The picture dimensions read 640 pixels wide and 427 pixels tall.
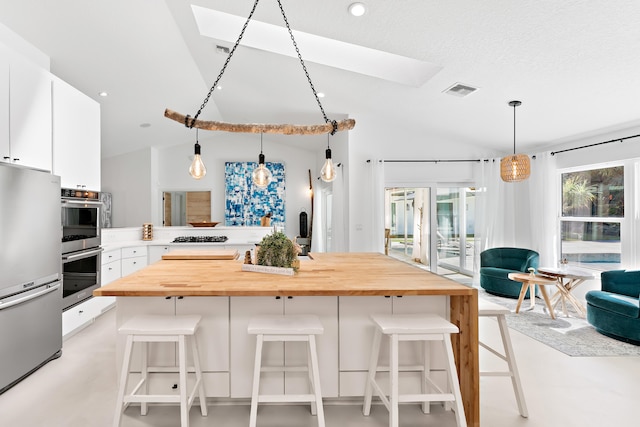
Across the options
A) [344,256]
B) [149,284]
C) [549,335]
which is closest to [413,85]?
[344,256]

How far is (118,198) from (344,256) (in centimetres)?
612

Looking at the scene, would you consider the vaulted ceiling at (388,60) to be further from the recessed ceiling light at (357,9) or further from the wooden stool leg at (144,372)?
the wooden stool leg at (144,372)

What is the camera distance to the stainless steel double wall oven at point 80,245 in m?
3.28

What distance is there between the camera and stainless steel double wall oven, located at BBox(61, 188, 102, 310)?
129 inches

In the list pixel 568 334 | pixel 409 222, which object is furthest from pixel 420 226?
pixel 568 334

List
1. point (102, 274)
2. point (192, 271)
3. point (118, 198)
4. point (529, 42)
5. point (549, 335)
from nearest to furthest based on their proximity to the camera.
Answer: point (192, 271) < point (529, 42) < point (549, 335) < point (102, 274) < point (118, 198)

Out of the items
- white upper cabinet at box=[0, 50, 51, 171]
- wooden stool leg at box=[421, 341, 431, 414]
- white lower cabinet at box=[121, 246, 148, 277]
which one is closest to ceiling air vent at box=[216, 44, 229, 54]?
white upper cabinet at box=[0, 50, 51, 171]

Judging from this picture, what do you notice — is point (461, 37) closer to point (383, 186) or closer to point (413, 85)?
point (413, 85)

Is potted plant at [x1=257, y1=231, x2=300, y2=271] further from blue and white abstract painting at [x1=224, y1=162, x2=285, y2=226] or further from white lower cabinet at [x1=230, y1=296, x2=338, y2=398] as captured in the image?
blue and white abstract painting at [x1=224, y1=162, x2=285, y2=226]

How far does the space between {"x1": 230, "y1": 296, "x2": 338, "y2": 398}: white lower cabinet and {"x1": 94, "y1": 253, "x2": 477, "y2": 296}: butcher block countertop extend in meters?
0.16

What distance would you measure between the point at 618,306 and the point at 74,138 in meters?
5.52

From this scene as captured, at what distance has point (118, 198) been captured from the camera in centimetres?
747

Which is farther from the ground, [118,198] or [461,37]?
[461,37]

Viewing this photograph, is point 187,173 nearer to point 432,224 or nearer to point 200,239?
point 200,239
